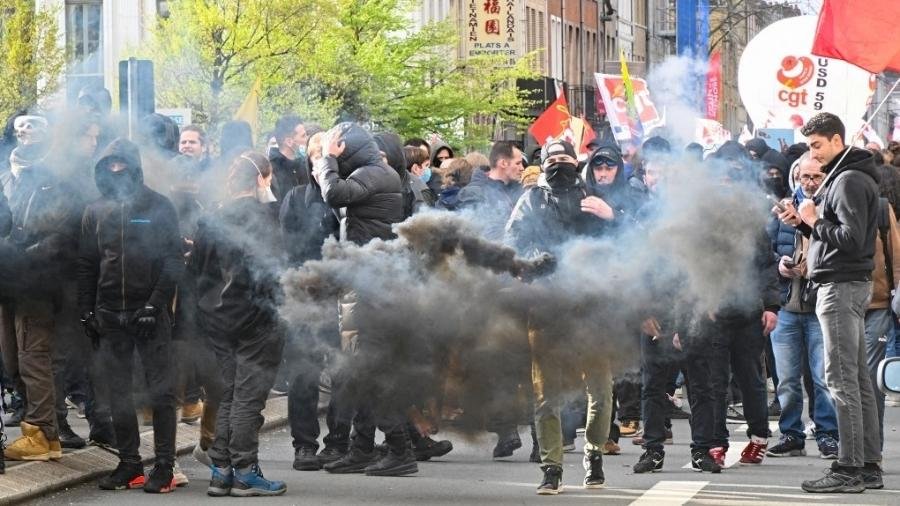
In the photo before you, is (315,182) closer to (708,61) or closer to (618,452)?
(618,452)

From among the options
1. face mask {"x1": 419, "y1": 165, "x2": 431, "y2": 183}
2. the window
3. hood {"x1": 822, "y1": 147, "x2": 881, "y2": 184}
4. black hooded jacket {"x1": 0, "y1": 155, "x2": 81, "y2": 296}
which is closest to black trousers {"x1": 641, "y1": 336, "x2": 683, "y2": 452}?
hood {"x1": 822, "y1": 147, "x2": 881, "y2": 184}

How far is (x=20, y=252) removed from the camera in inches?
437

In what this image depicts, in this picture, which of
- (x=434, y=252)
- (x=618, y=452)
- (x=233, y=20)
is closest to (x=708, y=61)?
(x=233, y=20)

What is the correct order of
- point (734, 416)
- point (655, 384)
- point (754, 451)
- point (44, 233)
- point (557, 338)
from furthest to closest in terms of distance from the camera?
1. point (734, 416)
2. point (754, 451)
3. point (655, 384)
4. point (44, 233)
5. point (557, 338)

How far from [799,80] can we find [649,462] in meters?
15.6

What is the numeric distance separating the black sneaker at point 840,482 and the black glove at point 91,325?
4.20 metres

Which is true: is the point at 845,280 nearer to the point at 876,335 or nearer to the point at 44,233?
the point at 876,335

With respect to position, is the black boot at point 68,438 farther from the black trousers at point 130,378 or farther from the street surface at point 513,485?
the black trousers at point 130,378

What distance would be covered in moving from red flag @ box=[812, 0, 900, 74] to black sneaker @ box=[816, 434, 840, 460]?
2492 millimetres

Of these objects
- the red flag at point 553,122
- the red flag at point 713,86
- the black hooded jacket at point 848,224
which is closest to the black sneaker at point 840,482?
the black hooded jacket at point 848,224

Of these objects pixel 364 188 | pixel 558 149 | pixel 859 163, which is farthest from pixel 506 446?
pixel 859 163

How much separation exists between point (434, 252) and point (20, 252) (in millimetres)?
2780

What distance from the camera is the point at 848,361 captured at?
1040cm

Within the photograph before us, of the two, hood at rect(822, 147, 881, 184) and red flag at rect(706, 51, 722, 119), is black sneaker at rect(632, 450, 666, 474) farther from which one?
red flag at rect(706, 51, 722, 119)
